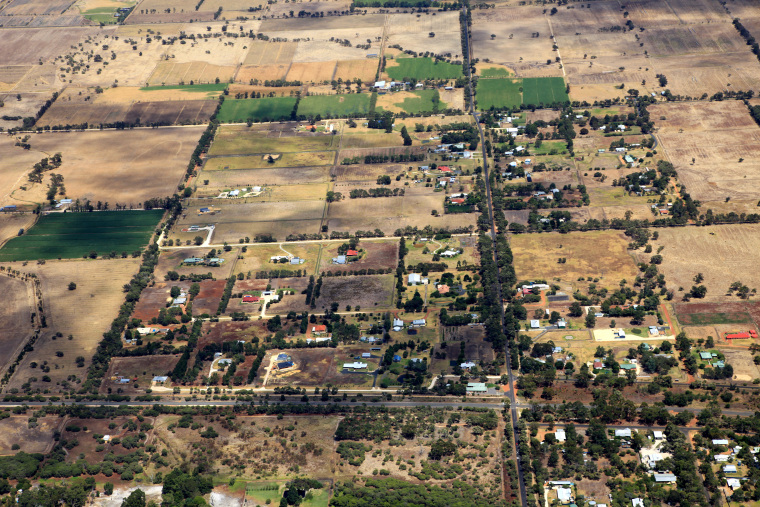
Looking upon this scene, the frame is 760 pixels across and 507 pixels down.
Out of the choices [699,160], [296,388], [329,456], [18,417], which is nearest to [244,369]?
[296,388]

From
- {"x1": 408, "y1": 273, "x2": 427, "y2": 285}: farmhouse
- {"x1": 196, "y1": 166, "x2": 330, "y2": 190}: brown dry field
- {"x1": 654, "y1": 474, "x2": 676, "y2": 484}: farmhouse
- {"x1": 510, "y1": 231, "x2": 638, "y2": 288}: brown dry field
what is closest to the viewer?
{"x1": 654, "y1": 474, "x2": 676, "y2": 484}: farmhouse

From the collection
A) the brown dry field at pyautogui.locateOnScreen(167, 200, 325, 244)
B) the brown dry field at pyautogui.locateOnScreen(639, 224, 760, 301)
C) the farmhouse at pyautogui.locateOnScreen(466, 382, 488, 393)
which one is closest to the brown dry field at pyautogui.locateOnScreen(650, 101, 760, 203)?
the brown dry field at pyautogui.locateOnScreen(639, 224, 760, 301)

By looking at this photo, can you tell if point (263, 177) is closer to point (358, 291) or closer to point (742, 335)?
point (358, 291)

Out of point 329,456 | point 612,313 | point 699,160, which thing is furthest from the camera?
point 699,160

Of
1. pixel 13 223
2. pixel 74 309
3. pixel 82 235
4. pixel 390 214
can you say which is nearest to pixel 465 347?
pixel 390 214

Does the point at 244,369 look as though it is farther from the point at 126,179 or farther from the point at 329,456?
the point at 126,179

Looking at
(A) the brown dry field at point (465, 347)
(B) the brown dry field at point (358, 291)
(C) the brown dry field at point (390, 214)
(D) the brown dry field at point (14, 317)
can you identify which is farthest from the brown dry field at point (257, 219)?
(A) the brown dry field at point (465, 347)

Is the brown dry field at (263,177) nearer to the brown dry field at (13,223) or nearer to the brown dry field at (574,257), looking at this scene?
the brown dry field at (13,223)

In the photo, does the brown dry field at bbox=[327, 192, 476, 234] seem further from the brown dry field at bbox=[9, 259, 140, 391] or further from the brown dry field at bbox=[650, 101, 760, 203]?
the brown dry field at bbox=[650, 101, 760, 203]
